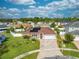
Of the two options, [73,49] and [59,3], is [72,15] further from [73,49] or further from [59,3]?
[73,49]

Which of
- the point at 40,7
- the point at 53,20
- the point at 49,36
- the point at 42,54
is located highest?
the point at 40,7

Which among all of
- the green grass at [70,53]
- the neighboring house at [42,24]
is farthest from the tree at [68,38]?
the neighboring house at [42,24]

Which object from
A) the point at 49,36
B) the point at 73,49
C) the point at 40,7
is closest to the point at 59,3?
the point at 40,7

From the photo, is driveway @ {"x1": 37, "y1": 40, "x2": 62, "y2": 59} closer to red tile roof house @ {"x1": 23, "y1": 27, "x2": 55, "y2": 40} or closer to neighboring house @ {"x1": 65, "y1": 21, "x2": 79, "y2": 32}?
red tile roof house @ {"x1": 23, "y1": 27, "x2": 55, "y2": 40}

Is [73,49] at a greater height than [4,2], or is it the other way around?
[4,2]

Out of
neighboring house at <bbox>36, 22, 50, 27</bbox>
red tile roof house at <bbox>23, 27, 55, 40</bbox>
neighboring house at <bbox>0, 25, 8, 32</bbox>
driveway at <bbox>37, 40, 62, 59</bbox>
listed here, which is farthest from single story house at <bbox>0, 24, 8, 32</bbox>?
driveway at <bbox>37, 40, 62, 59</bbox>

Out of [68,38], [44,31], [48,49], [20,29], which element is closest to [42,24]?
[44,31]
